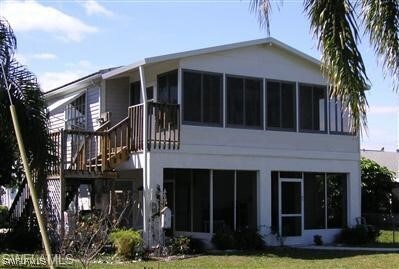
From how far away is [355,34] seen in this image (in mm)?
8945

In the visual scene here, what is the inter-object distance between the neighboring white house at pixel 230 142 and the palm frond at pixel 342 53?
10.1m

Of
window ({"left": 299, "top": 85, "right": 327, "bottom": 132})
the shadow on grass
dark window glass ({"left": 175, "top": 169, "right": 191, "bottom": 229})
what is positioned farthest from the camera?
window ({"left": 299, "top": 85, "right": 327, "bottom": 132})

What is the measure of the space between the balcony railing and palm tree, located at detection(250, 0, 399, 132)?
1003 centimetres

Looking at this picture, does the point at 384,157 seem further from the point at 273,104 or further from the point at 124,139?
the point at 124,139

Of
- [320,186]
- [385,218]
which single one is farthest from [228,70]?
[385,218]

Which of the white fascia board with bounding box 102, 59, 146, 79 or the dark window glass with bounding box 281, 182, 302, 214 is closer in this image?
the white fascia board with bounding box 102, 59, 146, 79

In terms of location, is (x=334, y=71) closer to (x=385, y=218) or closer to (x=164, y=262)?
(x=164, y=262)

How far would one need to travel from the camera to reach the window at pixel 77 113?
24016mm

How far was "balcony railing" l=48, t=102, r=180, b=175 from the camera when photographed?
736 inches

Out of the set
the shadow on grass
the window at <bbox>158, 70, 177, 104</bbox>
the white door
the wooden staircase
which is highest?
the window at <bbox>158, 70, 177, 104</bbox>

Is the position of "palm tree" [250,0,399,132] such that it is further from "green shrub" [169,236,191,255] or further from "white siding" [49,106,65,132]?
"white siding" [49,106,65,132]

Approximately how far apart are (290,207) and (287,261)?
5.62 m

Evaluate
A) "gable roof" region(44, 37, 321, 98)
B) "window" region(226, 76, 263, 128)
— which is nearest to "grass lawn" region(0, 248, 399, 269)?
"window" region(226, 76, 263, 128)

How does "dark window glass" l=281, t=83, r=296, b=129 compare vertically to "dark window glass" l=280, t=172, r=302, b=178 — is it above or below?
above
